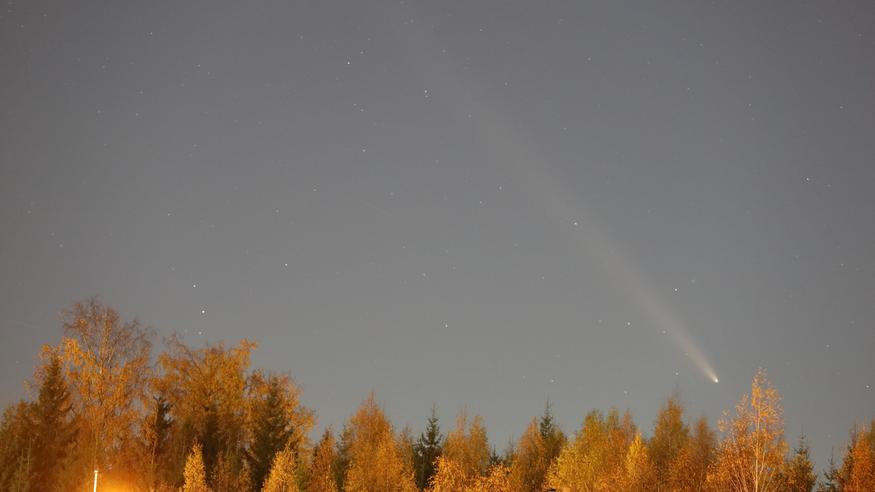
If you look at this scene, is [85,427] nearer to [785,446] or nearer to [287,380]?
[287,380]

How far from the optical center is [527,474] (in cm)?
7431

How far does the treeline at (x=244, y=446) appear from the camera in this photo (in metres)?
44.8

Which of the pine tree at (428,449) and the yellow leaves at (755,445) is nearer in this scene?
the yellow leaves at (755,445)

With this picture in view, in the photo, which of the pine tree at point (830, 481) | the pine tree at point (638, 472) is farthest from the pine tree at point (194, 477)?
the pine tree at point (830, 481)

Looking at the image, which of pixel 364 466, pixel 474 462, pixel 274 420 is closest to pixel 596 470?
pixel 474 462

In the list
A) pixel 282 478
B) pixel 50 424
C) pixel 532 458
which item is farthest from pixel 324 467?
pixel 532 458

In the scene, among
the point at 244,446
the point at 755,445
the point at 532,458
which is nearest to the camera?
Result: the point at 755,445

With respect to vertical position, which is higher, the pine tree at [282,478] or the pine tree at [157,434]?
the pine tree at [157,434]

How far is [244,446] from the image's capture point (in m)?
63.5

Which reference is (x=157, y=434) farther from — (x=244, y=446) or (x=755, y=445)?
(x=755, y=445)

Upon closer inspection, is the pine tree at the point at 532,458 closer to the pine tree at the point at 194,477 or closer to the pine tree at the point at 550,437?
the pine tree at the point at 550,437

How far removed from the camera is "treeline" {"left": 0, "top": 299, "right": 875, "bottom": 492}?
44781 millimetres

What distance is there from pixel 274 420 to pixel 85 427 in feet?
39.5

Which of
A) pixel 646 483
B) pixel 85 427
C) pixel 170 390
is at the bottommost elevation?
pixel 646 483
